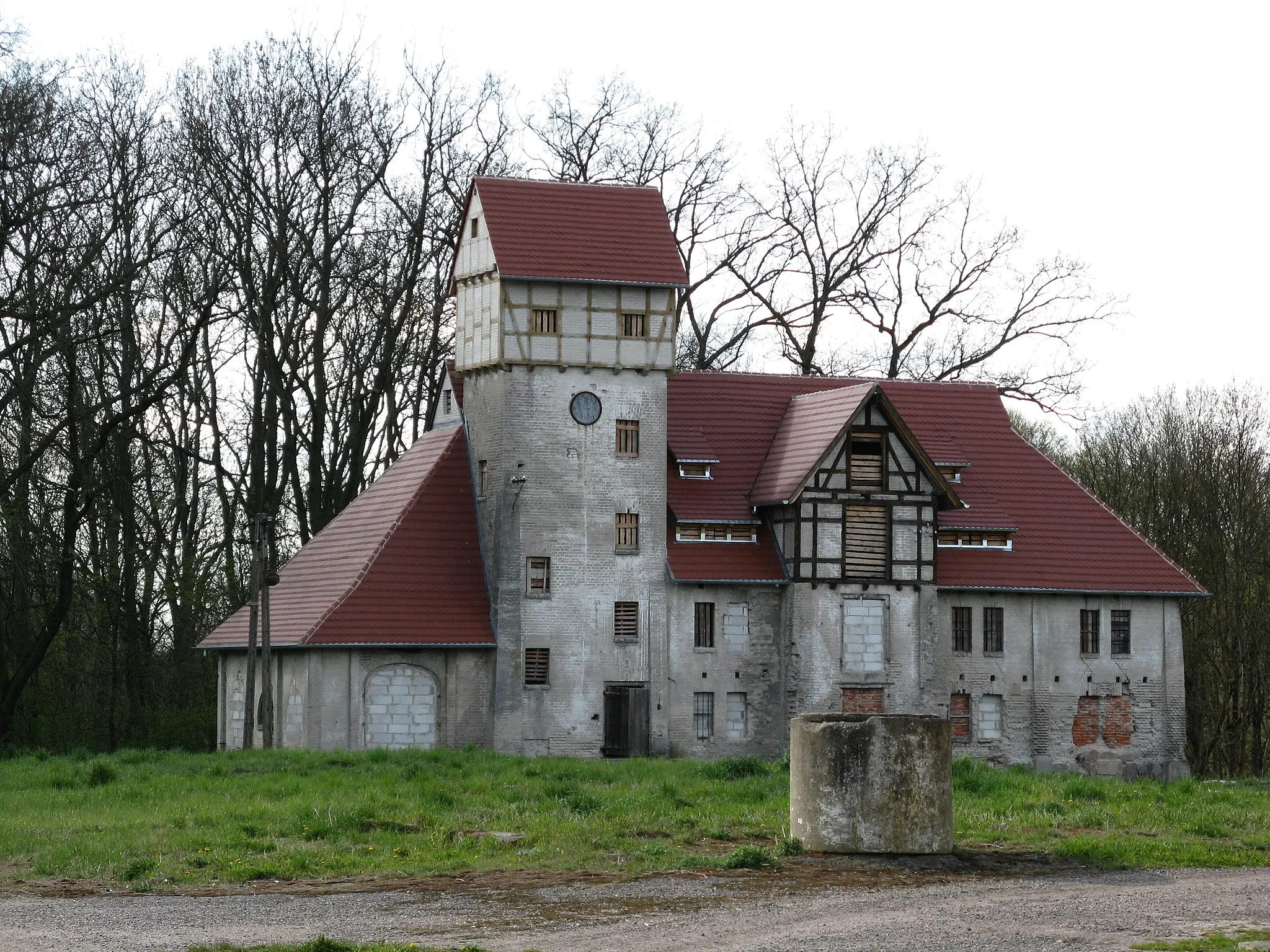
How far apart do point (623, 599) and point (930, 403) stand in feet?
37.2

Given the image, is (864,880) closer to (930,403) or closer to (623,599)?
(623,599)

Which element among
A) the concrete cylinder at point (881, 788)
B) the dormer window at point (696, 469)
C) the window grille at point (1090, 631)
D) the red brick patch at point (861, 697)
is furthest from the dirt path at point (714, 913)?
the window grille at point (1090, 631)

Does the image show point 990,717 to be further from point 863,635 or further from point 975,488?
point 975,488

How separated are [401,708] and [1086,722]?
55.4 ft

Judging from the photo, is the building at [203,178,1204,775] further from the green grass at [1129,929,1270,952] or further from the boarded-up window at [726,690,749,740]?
the green grass at [1129,929,1270,952]

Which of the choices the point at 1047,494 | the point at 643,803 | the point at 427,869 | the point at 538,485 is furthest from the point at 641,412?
the point at 427,869

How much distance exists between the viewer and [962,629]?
1903 inches

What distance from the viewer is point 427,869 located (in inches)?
829

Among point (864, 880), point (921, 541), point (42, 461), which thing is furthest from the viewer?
point (42, 461)

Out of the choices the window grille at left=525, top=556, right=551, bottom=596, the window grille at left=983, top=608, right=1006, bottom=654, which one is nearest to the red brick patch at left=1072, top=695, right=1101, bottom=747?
the window grille at left=983, top=608, right=1006, bottom=654

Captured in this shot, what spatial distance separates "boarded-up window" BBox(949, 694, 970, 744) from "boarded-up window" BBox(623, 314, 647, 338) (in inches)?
454

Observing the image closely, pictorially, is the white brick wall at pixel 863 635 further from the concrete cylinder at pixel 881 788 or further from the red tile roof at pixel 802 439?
the concrete cylinder at pixel 881 788

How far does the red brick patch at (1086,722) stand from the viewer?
1906 inches

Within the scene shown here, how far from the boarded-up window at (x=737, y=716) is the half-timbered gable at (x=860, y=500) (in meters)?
3.11
